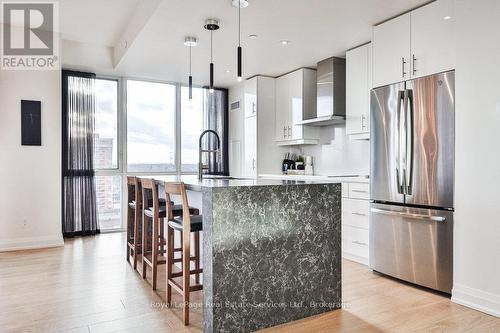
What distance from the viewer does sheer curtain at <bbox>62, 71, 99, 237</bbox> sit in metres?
5.32

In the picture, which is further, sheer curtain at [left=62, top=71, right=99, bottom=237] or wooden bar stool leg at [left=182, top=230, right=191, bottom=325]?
sheer curtain at [left=62, top=71, right=99, bottom=237]

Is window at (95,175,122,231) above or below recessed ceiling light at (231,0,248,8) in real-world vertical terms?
below

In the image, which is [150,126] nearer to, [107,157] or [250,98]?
[107,157]

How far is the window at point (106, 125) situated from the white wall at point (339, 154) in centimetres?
323

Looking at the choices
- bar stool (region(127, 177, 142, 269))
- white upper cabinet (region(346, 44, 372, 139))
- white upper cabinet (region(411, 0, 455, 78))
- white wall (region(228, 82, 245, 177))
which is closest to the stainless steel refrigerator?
white upper cabinet (region(411, 0, 455, 78))

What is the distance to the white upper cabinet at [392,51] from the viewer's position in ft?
11.0

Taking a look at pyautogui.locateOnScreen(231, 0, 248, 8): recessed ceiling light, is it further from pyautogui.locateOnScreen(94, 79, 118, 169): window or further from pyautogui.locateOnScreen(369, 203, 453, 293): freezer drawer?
pyautogui.locateOnScreen(94, 79, 118, 169): window

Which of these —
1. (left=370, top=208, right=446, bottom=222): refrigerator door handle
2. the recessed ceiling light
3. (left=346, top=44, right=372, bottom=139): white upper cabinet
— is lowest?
(left=370, top=208, right=446, bottom=222): refrigerator door handle

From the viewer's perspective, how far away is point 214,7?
130 inches

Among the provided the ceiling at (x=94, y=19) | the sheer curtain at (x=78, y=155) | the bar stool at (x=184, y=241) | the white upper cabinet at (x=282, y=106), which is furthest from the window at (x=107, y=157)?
the bar stool at (x=184, y=241)

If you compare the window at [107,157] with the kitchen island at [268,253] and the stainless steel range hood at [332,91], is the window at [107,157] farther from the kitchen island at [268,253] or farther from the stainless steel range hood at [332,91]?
the kitchen island at [268,253]

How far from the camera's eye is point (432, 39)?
315 centimetres

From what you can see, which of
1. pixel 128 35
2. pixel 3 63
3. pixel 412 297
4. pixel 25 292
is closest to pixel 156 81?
pixel 128 35

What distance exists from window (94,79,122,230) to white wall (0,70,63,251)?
0.83 meters
